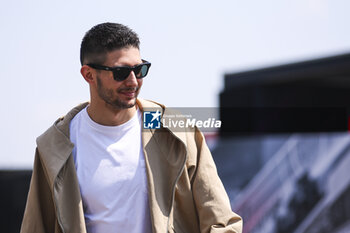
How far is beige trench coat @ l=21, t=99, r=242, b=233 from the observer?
124 inches

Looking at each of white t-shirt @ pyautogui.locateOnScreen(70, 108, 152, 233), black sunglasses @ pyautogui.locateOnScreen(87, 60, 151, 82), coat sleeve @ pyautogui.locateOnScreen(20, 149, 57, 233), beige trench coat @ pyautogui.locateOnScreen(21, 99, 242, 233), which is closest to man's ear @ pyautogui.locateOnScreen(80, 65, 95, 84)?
black sunglasses @ pyautogui.locateOnScreen(87, 60, 151, 82)

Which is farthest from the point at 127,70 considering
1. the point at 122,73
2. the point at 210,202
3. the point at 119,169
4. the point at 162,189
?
the point at 210,202

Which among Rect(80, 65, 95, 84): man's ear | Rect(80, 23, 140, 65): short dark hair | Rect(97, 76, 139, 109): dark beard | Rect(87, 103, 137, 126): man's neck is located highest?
Rect(80, 23, 140, 65): short dark hair

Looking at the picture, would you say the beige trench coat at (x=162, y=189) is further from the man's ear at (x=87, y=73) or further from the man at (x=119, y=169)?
the man's ear at (x=87, y=73)

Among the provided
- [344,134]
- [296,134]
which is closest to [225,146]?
[296,134]

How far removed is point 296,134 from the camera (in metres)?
11.1

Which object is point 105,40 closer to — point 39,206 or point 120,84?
point 120,84

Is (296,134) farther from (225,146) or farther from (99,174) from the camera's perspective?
(99,174)

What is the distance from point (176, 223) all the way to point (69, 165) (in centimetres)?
72

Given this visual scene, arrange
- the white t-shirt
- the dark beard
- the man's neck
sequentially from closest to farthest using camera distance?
the white t-shirt < the dark beard < the man's neck

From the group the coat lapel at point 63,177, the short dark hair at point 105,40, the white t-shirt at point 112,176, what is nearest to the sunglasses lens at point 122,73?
the short dark hair at point 105,40

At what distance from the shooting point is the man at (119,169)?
10.3ft

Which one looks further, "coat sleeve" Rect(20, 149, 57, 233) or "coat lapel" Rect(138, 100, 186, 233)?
"coat sleeve" Rect(20, 149, 57, 233)

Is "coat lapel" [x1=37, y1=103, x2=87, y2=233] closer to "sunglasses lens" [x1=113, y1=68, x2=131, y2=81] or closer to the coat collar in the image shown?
the coat collar
